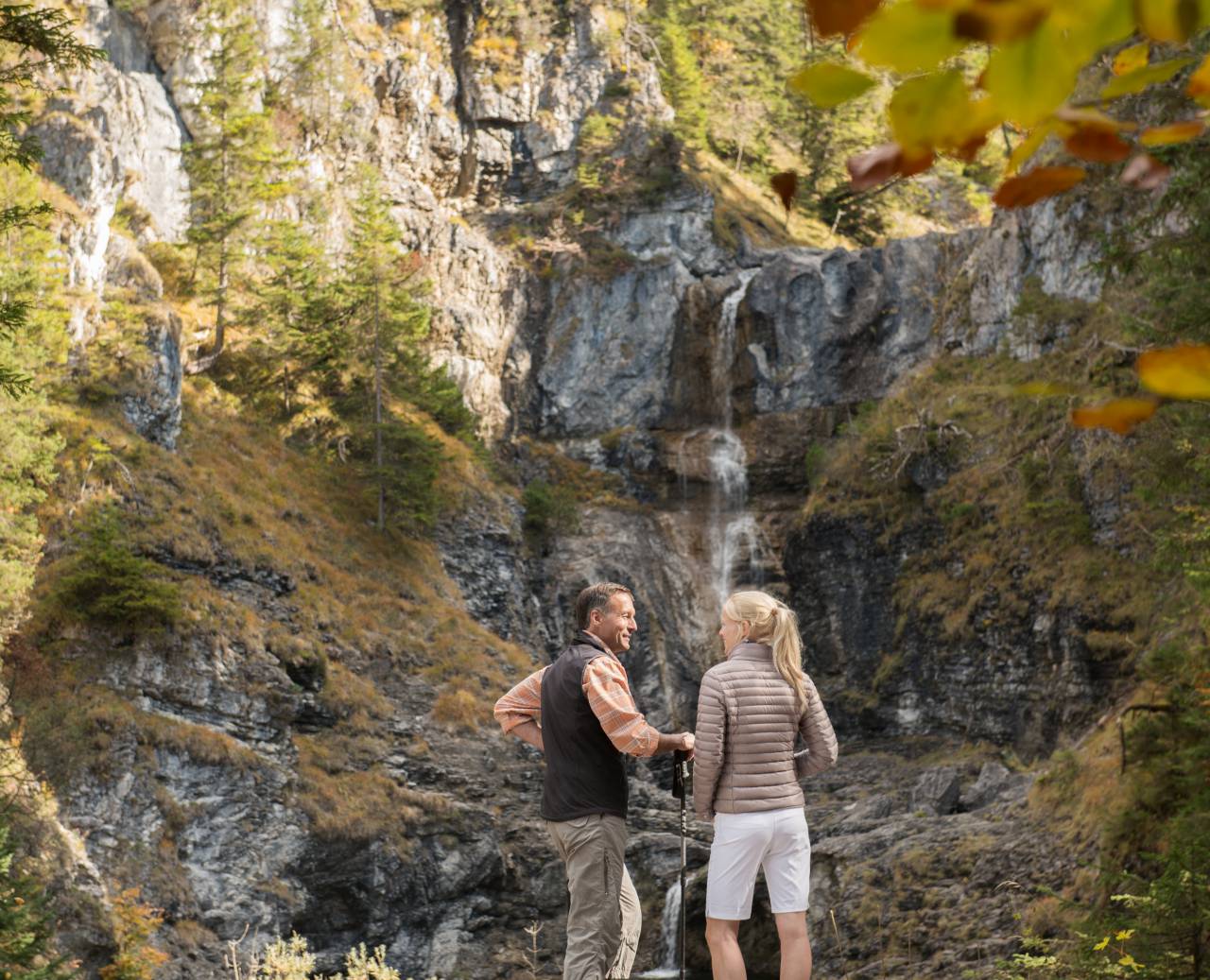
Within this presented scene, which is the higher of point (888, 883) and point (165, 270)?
point (165, 270)

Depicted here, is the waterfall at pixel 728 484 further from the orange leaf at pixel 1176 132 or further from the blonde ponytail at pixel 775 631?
the orange leaf at pixel 1176 132

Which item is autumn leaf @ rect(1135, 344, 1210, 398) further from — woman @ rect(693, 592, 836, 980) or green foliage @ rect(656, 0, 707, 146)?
green foliage @ rect(656, 0, 707, 146)

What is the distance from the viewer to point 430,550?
950 inches

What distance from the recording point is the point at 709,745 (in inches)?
185

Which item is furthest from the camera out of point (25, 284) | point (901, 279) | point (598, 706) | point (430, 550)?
point (901, 279)

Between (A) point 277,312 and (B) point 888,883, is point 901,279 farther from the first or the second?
(B) point 888,883

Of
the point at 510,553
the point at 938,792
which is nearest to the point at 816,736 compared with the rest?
the point at 938,792

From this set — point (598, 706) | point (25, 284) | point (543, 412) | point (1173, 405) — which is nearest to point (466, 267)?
point (543, 412)

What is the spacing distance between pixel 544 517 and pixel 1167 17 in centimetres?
2624

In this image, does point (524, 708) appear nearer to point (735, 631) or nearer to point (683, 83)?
point (735, 631)

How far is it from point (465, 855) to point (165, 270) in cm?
1711

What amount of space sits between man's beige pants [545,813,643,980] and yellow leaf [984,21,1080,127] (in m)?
4.25

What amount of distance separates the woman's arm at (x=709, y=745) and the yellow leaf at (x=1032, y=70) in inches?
159

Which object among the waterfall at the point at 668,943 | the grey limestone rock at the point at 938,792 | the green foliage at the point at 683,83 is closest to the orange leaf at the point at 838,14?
the waterfall at the point at 668,943
